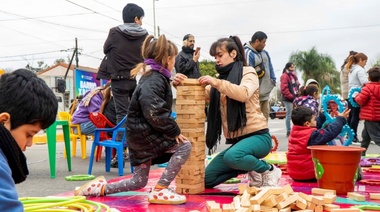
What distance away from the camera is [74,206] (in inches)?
131

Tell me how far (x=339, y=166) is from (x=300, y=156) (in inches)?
26.3

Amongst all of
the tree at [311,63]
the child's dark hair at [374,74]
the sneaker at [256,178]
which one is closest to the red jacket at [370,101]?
the child's dark hair at [374,74]

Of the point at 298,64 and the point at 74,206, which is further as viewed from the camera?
the point at 298,64

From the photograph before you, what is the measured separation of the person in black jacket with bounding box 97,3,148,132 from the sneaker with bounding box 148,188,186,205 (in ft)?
8.23

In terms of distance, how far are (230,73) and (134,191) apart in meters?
1.43

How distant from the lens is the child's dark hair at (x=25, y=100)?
65.4 inches

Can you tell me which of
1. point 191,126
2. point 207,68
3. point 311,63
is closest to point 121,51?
point 191,126

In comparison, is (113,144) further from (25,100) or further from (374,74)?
(25,100)

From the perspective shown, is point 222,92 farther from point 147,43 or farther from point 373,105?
point 373,105

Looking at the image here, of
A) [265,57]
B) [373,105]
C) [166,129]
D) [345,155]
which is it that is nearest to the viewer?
[166,129]

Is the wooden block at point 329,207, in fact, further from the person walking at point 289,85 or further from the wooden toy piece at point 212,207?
the person walking at point 289,85

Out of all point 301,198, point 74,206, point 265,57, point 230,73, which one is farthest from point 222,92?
point 265,57

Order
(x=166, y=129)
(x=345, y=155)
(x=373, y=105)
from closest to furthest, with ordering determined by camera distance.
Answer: (x=166, y=129) < (x=345, y=155) < (x=373, y=105)

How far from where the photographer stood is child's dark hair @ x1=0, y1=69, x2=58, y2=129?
1661 millimetres
